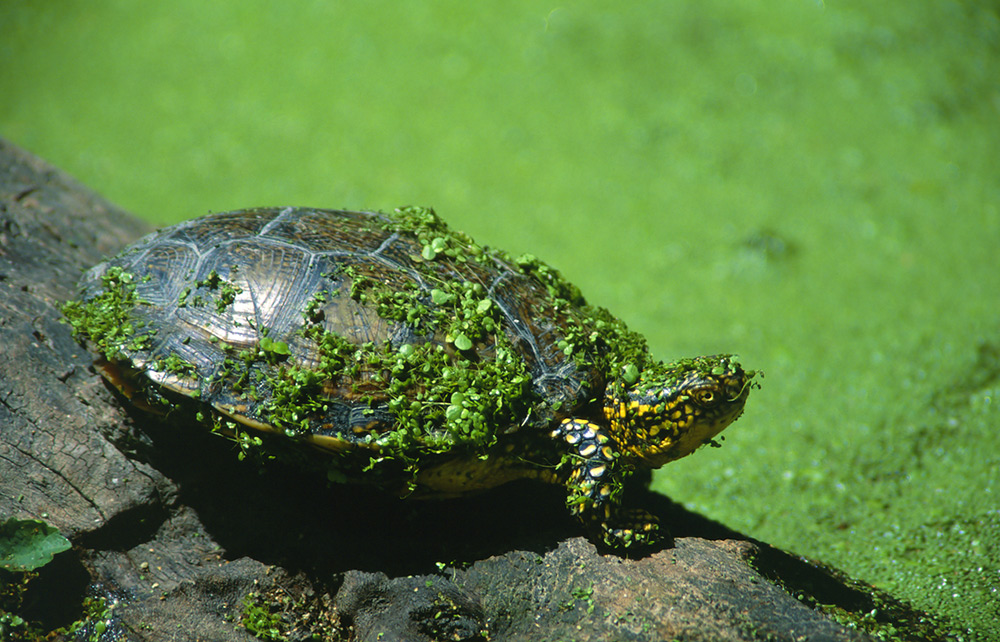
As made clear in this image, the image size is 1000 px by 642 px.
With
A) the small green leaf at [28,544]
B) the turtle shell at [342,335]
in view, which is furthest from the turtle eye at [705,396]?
the small green leaf at [28,544]

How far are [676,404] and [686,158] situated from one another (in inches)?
144

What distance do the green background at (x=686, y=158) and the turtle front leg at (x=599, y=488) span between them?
1.14 m

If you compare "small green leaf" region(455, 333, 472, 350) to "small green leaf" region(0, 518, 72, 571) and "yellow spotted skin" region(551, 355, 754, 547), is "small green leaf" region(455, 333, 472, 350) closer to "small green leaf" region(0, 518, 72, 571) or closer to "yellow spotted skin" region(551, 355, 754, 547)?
"yellow spotted skin" region(551, 355, 754, 547)

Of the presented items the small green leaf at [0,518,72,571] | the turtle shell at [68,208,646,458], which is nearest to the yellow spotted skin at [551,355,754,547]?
the turtle shell at [68,208,646,458]

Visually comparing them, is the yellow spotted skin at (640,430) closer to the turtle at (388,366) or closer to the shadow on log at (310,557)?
the turtle at (388,366)

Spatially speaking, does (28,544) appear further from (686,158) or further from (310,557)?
(686,158)

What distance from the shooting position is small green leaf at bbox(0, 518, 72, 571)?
191 centimetres

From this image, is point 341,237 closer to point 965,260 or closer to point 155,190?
point 155,190

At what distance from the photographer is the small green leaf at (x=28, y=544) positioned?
6.25ft

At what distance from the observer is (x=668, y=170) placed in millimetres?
5254

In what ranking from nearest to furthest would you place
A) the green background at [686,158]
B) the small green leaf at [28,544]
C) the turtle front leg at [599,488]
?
the small green leaf at [28,544] < the turtle front leg at [599,488] < the green background at [686,158]

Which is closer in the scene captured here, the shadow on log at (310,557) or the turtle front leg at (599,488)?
the shadow on log at (310,557)

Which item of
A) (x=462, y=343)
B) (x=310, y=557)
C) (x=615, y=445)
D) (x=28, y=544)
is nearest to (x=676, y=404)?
(x=615, y=445)

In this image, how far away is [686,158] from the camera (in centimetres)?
531
